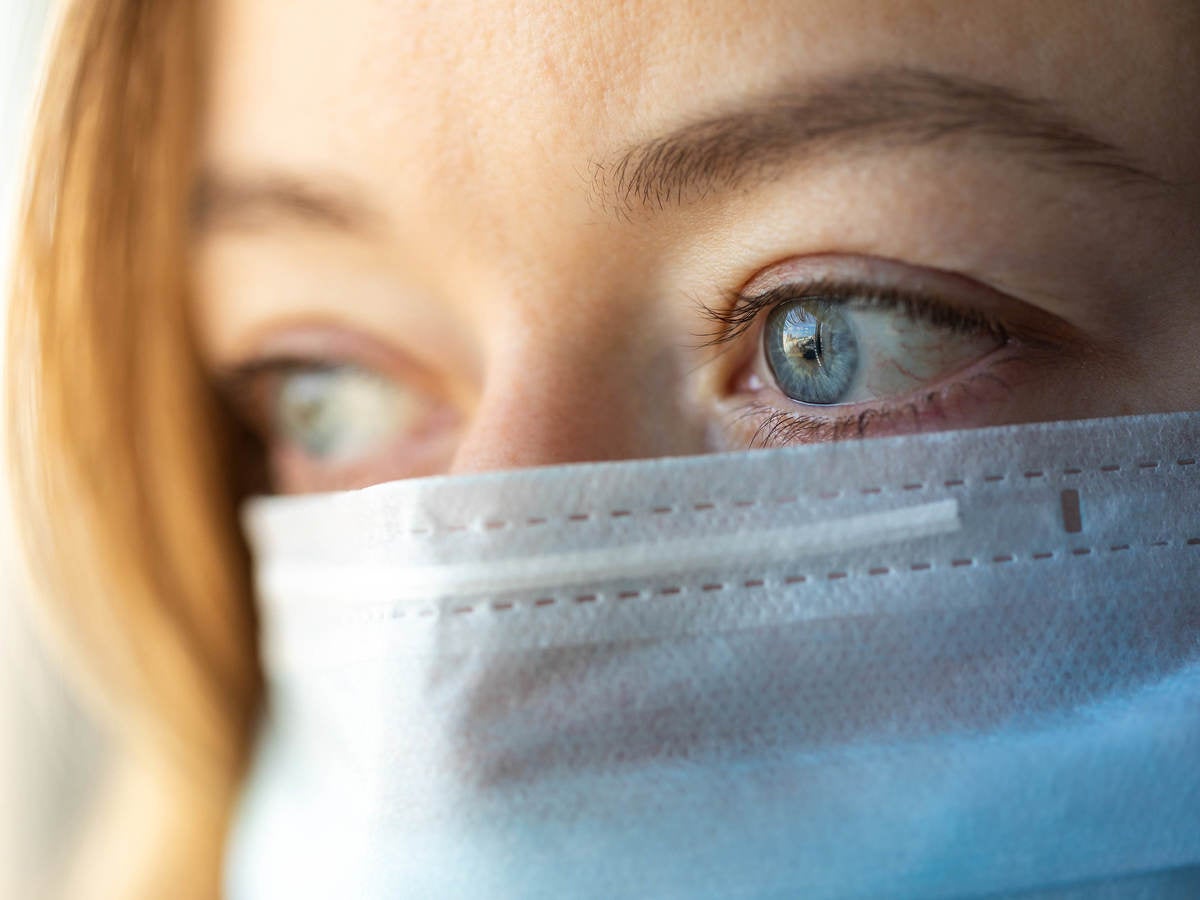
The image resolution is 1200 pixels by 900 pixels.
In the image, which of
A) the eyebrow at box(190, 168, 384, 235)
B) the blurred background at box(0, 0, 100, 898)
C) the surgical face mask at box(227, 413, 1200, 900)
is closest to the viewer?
the surgical face mask at box(227, 413, 1200, 900)

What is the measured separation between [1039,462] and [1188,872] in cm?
29

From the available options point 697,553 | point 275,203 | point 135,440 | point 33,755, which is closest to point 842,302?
point 697,553

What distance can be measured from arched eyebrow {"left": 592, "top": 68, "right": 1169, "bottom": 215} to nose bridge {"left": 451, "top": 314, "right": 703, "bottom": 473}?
166 mm

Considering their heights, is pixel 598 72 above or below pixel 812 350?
above

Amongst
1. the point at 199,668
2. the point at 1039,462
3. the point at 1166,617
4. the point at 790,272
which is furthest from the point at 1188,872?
the point at 199,668

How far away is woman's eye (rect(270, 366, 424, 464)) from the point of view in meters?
1.15

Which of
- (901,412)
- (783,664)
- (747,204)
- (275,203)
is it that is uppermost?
(275,203)

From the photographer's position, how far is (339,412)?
3.96 ft

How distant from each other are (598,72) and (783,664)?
1.48 feet

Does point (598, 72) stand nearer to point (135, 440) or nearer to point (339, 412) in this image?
point (339, 412)

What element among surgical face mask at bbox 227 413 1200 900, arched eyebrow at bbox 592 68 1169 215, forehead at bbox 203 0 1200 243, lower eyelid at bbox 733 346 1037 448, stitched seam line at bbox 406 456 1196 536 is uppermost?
forehead at bbox 203 0 1200 243

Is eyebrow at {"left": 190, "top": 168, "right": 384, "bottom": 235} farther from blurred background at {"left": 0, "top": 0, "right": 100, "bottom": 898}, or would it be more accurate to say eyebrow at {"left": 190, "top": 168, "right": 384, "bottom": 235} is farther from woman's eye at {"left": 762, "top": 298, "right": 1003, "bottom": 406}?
blurred background at {"left": 0, "top": 0, "right": 100, "bottom": 898}

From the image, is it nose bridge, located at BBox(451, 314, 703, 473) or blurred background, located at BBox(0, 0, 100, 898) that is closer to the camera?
nose bridge, located at BBox(451, 314, 703, 473)

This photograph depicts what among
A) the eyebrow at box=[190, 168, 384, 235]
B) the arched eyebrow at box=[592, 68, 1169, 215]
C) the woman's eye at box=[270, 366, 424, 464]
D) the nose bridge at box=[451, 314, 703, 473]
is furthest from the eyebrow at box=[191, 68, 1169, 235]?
the woman's eye at box=[270, 366, 424, 464]
